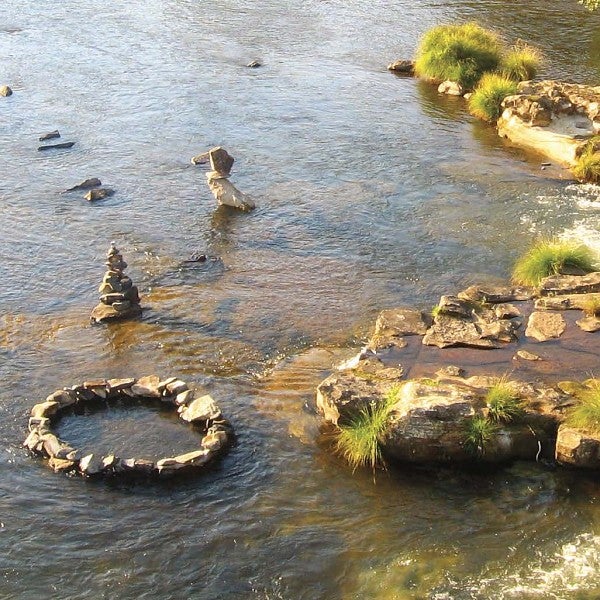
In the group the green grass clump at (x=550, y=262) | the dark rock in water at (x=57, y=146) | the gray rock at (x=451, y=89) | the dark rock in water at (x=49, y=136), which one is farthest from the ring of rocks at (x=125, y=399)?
the gray rock at (x=451, y=89)

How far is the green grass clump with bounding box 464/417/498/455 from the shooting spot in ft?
52.0

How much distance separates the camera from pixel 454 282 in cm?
2283

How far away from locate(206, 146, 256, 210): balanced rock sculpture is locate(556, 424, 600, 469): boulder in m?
14.1

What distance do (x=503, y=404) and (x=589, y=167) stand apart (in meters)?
14.8

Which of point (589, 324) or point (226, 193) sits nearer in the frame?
point (589, 324)

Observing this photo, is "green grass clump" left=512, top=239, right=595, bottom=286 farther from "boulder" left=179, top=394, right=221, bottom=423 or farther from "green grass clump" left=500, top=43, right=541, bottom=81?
"green grass clump" left=500, top=43, right=541, bottom=81

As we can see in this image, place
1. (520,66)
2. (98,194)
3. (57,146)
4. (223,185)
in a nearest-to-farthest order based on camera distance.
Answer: (223,185), (98,194), (57,146), (520,66)

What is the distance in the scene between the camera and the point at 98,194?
28.2 meters

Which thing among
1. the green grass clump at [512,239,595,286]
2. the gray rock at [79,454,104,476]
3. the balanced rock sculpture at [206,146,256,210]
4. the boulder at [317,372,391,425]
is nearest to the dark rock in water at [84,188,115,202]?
the balanced rock sculpture at [206,146,256,210]

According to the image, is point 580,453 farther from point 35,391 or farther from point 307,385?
point 35,391

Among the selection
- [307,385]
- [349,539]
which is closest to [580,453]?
[349,539]

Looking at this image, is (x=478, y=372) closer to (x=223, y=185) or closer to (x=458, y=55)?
(x=223, y=185)

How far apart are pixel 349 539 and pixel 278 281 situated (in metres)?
9.78

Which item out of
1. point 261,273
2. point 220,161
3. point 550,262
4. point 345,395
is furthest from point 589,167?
point 345,395
